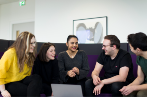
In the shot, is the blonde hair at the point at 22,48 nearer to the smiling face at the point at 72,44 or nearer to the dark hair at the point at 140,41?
the smiling face at the point at 72,44

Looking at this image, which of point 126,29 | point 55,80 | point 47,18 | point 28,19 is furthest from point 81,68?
point 28,19

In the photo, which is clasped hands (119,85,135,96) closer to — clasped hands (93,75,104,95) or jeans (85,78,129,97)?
jeans (85,78,129,97)

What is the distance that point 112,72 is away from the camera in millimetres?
1733

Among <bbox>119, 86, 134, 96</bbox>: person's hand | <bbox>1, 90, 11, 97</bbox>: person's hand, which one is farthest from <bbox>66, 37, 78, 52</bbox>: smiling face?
<bbox>1, 90, 11, 97</bbox>: person's hand

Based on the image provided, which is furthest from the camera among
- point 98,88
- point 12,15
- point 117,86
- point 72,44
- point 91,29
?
point 12,15

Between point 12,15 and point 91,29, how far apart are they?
366 centimetres

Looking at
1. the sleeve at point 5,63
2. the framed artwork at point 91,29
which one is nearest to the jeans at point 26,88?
the sleeve at point 5,63

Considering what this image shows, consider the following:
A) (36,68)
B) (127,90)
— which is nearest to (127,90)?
(127,90)

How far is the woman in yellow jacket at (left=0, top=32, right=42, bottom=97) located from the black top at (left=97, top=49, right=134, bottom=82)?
0.84 metres

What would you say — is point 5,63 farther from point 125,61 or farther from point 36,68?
point 125,61

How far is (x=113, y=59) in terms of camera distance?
177 cm

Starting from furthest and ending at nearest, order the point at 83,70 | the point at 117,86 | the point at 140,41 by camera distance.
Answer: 1. the point at 83,70
2. the point at 117,86
3. the point at 140,41

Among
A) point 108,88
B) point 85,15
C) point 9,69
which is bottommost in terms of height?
point 108,88

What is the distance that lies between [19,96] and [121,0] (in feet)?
10.6
